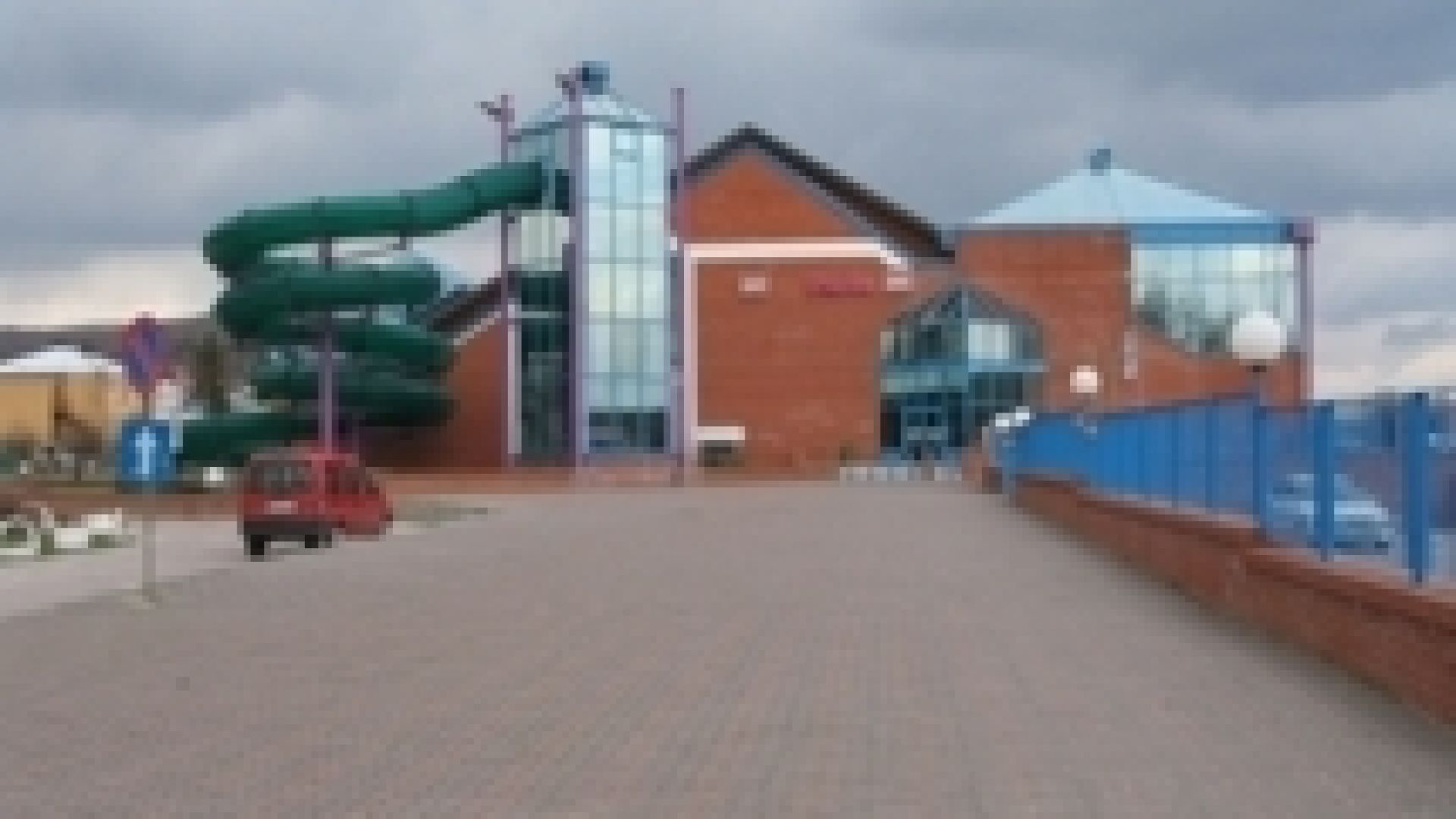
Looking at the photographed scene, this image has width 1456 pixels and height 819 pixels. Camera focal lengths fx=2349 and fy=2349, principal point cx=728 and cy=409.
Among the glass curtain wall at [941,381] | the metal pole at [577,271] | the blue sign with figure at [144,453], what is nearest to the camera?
the blue sign with figure at [144,453]

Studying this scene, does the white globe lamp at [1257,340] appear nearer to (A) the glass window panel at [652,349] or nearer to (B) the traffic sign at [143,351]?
(B) the traffic sign at [143,351]

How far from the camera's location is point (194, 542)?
41.2 m

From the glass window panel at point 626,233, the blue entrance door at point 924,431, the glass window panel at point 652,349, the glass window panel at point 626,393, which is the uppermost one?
the glass window panel at point 626,233

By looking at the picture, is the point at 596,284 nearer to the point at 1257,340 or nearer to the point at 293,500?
the point at 293,500

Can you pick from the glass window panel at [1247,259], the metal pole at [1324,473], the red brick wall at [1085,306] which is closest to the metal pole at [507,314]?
the red brick wall at [1085,306]

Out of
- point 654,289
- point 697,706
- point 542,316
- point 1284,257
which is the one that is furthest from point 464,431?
point 697,706

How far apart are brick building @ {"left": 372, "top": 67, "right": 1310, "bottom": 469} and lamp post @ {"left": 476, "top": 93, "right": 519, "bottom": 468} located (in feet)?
0.36

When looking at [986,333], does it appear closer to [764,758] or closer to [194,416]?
[194,416]

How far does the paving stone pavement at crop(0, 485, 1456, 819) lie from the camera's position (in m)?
9.55

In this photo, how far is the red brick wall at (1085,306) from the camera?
9000 centimetres

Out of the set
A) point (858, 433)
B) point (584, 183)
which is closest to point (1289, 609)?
point (584, 183)

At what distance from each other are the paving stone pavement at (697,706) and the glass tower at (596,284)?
180 feet

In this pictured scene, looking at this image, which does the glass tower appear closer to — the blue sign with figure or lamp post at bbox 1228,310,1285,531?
the blue sign with figure

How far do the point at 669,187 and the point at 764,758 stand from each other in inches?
2819
